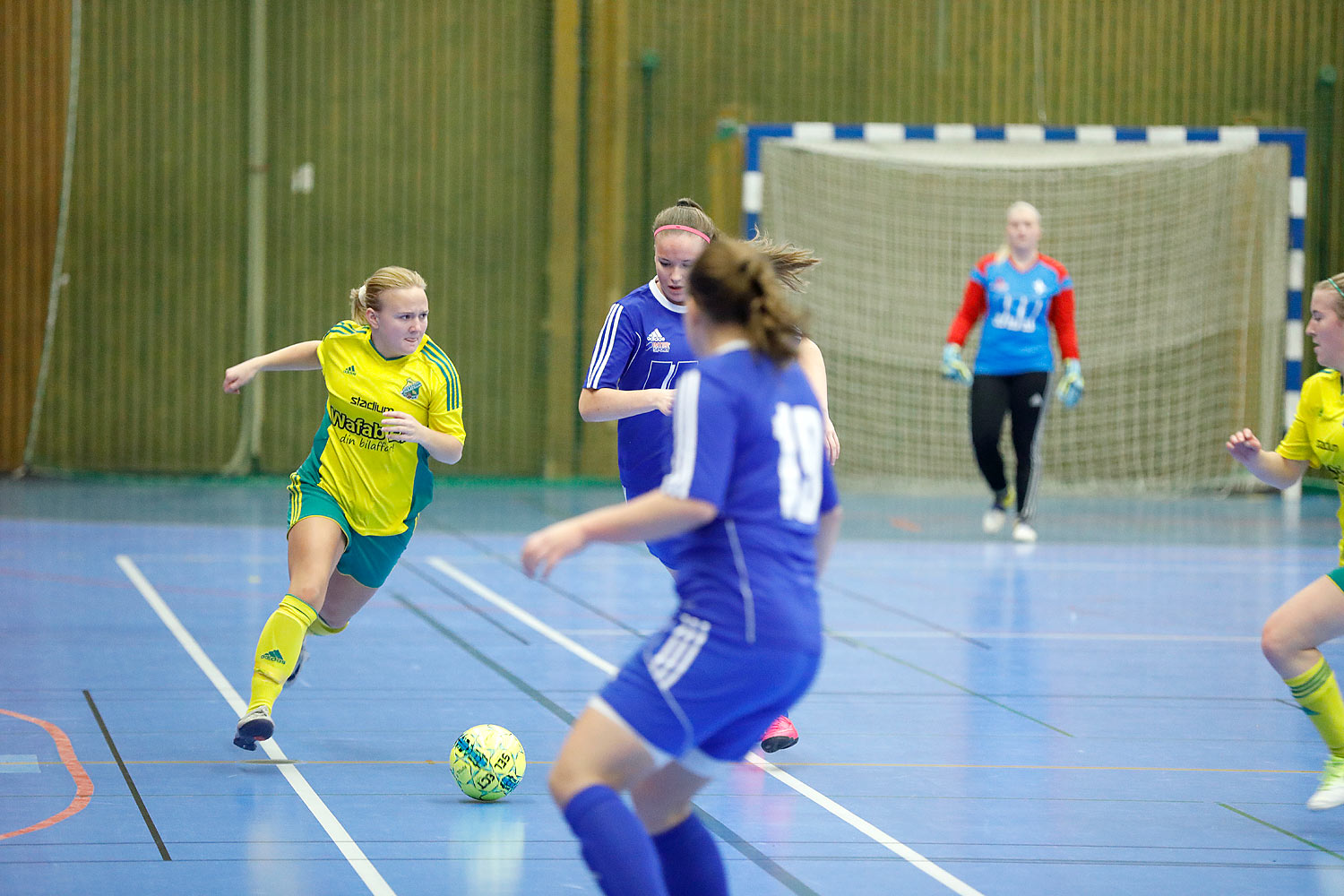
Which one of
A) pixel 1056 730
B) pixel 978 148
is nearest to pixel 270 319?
pixel 978 148

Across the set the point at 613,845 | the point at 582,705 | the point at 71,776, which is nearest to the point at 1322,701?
the point at 582,705

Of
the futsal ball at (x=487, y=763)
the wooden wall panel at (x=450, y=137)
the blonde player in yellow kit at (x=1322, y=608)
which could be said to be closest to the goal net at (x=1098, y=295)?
the wooden wall panel at (x=450, y=137)

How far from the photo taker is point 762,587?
2729 millimetres

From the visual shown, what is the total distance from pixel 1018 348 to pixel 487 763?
278 inches

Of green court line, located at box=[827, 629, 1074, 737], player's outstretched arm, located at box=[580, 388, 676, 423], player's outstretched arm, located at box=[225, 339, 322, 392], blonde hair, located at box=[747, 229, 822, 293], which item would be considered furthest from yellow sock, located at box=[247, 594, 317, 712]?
green court line, located at box=[827, 629, 1074, 737]

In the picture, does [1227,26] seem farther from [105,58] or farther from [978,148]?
[105,58]

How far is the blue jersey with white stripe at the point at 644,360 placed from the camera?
4.98 m

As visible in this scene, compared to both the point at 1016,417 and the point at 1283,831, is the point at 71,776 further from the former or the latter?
the point at 1016,417

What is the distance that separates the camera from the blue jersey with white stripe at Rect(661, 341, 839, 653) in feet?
8.80

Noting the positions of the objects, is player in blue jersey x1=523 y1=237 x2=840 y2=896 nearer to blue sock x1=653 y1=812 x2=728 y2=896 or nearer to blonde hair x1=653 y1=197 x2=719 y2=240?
blue sock x1=653 y1=812 x2=728 y2=896

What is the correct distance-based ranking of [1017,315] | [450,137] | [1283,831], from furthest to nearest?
1. [450,137]
2. [1017,315]
3. [1283,831]

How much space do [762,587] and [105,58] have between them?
12517mm

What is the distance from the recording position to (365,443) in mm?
4957

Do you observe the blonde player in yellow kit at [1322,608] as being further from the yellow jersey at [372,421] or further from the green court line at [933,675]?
the yellow jersey at [372,421]
